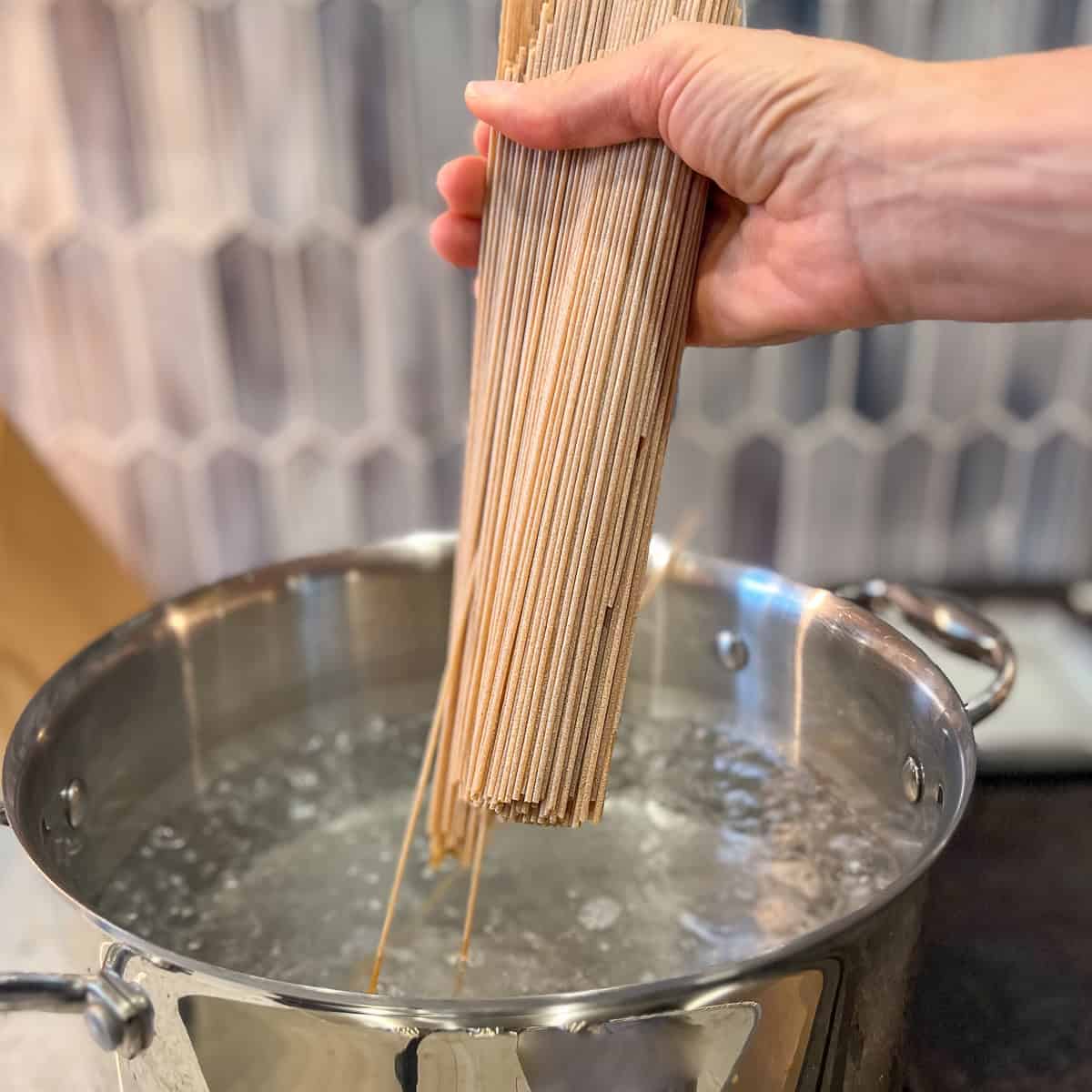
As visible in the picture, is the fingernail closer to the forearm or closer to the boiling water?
the forearm

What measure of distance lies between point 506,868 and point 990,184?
401 millimetres

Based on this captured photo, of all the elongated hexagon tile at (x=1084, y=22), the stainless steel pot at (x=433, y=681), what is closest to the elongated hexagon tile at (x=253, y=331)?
the stainless steel pot at (x=433, y=681)

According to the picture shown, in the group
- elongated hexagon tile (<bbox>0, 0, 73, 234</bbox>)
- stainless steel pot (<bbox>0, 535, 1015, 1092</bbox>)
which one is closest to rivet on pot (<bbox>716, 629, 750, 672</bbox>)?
stainless steel pot (<bbox>0, 535, 1015, 1092</bbox>)

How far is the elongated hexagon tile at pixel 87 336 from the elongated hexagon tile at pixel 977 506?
65 cm

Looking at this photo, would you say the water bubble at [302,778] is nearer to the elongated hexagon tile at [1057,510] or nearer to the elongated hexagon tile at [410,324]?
the elongated hexagon tile at [410,324]

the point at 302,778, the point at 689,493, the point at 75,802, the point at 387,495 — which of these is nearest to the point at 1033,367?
the point at 689,493

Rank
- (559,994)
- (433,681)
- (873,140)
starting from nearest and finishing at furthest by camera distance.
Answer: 1. (559,994)
2. (873,140)
3. (433,681)

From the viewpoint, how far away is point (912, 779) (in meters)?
0.46

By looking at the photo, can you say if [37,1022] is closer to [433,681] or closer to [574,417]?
[433,681]

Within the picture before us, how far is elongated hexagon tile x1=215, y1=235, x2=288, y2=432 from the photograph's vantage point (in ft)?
2.46

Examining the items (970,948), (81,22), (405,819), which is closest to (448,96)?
(81,22)

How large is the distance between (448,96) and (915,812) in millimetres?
551

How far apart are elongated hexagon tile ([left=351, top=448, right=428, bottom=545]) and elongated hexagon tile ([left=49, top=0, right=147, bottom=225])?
0.24 meters

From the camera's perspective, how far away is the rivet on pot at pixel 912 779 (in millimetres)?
450
